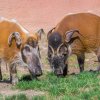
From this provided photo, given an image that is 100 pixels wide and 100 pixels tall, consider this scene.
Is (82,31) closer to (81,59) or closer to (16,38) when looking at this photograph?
(81,59)

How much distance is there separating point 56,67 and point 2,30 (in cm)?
151

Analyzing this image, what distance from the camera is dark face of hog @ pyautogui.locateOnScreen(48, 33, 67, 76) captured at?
1194 centimetres

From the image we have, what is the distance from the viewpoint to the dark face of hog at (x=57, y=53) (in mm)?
11938

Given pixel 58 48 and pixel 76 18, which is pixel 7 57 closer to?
pixel 58 48

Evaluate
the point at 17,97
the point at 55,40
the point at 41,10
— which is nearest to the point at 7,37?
the point at 55,40

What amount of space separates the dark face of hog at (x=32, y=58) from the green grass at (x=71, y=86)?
16.9 inches

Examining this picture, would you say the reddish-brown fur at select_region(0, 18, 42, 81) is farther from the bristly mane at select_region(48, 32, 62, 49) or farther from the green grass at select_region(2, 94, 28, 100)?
the green grass at select_region(2, 94, 28, 100)

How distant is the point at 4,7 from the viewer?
27141 millimetres

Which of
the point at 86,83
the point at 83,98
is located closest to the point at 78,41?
the point at 86,83

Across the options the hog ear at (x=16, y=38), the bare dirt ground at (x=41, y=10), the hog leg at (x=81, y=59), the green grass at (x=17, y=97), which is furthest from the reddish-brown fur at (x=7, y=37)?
the bare dirt ground at (x=41, y=10)

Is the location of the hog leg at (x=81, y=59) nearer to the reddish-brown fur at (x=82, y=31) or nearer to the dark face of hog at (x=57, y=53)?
the reddish-brown fur at (x=82, y=31)

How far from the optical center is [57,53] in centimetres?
1205

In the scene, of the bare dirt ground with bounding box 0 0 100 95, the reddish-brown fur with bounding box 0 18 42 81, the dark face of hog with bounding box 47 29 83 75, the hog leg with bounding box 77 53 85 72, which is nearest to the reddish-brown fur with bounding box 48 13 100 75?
the hog leg with bounding box 77 53 85 72

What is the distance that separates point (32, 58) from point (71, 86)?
1589 mm
